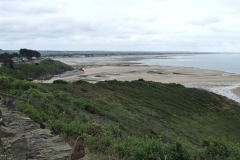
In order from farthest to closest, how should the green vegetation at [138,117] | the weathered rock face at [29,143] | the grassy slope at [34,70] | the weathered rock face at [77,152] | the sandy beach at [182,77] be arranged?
the grassy slope at [34,70] → the sandy beach at [182,77] → the green vegetation at [138,117] → the weathered rock face at [29,143] → the weathered rock face at [77,152]

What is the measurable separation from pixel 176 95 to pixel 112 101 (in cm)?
1126

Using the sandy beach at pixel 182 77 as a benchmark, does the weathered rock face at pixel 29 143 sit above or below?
above

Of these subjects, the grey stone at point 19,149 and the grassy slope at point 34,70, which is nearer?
the grey stone at point 19,149

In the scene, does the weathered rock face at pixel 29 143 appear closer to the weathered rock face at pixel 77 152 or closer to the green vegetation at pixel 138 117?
the weathered rock face at pixel 77 152

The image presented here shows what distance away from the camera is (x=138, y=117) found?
64.1 ft

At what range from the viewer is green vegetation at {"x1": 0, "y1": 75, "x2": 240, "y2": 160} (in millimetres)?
7012

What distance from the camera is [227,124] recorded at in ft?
78.2

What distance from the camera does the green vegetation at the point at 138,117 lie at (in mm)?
7012

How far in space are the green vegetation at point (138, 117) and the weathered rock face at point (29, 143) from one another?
0.80m

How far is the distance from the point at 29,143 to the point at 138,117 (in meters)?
14.3

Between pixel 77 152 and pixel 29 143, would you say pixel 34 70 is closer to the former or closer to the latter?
pixel 29 143

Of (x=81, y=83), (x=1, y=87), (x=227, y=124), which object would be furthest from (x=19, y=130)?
(x=81, y=83)

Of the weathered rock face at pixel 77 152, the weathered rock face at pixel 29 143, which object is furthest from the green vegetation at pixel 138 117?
the weathered rock face at pixel 77 152

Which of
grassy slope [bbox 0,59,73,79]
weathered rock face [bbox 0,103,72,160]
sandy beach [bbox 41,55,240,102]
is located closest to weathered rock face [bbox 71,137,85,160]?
weathered rock face [bbox 0,103,72,160]
